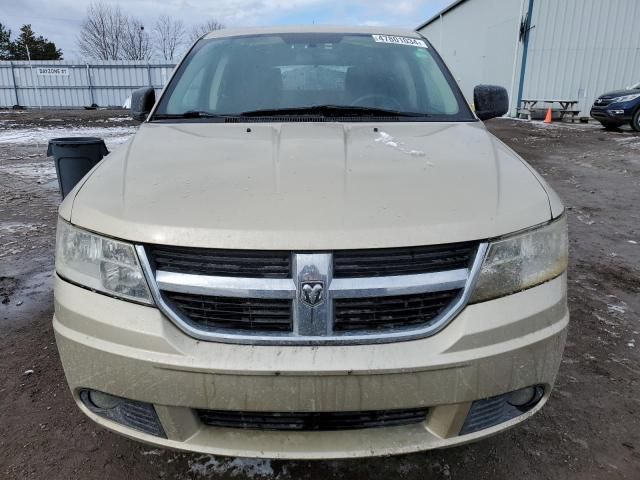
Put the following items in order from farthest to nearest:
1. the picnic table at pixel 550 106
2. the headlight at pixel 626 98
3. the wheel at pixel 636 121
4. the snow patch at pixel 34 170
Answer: the picnic table at pixel 550 106, the wheel at pixel 636 121, the headlight at pixel 626 98, the snow patch at pixel 34 170

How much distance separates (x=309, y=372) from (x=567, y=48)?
21143 mm

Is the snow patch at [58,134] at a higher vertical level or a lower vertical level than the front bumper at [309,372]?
lower

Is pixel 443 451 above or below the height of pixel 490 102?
below

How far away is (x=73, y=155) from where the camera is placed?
4.66 meters

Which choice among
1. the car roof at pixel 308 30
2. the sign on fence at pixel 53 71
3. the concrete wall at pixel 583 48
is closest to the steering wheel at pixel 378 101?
the car roof at pixel 308 30

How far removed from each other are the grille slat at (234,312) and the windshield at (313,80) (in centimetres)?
136

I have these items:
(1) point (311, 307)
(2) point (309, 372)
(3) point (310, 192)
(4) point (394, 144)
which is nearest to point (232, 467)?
(2) point (309, 372)

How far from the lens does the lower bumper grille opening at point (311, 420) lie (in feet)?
5.07

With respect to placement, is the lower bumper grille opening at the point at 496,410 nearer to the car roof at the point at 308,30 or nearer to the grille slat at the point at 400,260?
the grille slat at the point at 400,260

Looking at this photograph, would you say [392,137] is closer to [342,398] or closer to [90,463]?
[342,398]

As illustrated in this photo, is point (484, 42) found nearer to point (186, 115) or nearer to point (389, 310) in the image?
point (186, 115)

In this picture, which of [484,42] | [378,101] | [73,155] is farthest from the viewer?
[484,42]

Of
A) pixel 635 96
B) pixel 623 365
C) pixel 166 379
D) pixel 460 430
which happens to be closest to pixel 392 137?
pixel 460 430

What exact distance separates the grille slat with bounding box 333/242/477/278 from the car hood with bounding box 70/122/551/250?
1.3 inches
